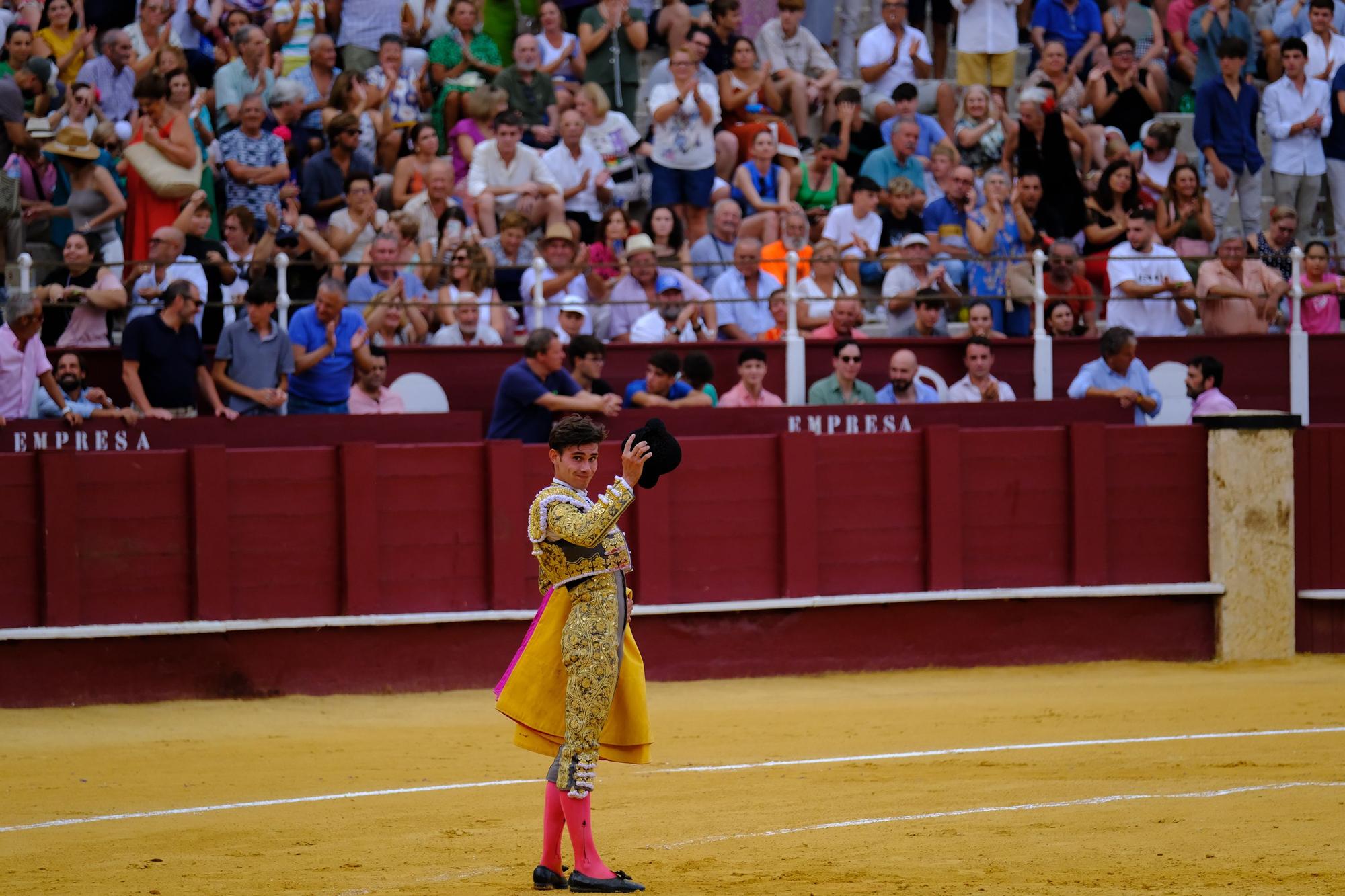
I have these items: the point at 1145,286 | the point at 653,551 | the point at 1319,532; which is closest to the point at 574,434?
the point at 653,551

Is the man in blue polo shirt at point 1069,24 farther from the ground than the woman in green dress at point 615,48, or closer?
farther from the ground

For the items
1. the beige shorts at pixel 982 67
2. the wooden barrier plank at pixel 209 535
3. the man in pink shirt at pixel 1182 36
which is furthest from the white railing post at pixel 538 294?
the man in pink shirt at pixel 1182 36

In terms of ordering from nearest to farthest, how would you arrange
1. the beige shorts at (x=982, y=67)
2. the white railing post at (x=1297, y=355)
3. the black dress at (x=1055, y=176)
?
1. the white railing post at (x=1297, y=355)
2. the black dress at (x=1055, y=176)
3. the beige shorts at (x=982, y=67)

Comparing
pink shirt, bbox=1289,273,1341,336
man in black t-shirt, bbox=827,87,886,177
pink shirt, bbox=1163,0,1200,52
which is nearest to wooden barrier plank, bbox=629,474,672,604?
man in black t-shirt, bbox=827,87,886,177

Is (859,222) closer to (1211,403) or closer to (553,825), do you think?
(1211,403)

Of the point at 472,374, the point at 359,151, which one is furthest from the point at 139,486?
the point at 359,151

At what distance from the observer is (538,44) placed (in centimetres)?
1359

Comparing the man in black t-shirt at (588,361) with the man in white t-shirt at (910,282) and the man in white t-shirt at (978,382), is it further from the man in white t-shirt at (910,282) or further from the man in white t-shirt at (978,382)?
the man in white t-shirt at (910,282)

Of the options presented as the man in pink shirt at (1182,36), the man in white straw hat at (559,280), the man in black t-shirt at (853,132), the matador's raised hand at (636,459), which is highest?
the man in pink shirt at (1182,36)

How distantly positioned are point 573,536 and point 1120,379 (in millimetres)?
6942

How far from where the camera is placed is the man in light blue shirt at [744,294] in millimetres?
12070

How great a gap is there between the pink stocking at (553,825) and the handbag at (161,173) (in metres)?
6.86

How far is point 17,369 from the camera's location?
970 cm

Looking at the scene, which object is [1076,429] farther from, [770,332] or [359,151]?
[359,151]
